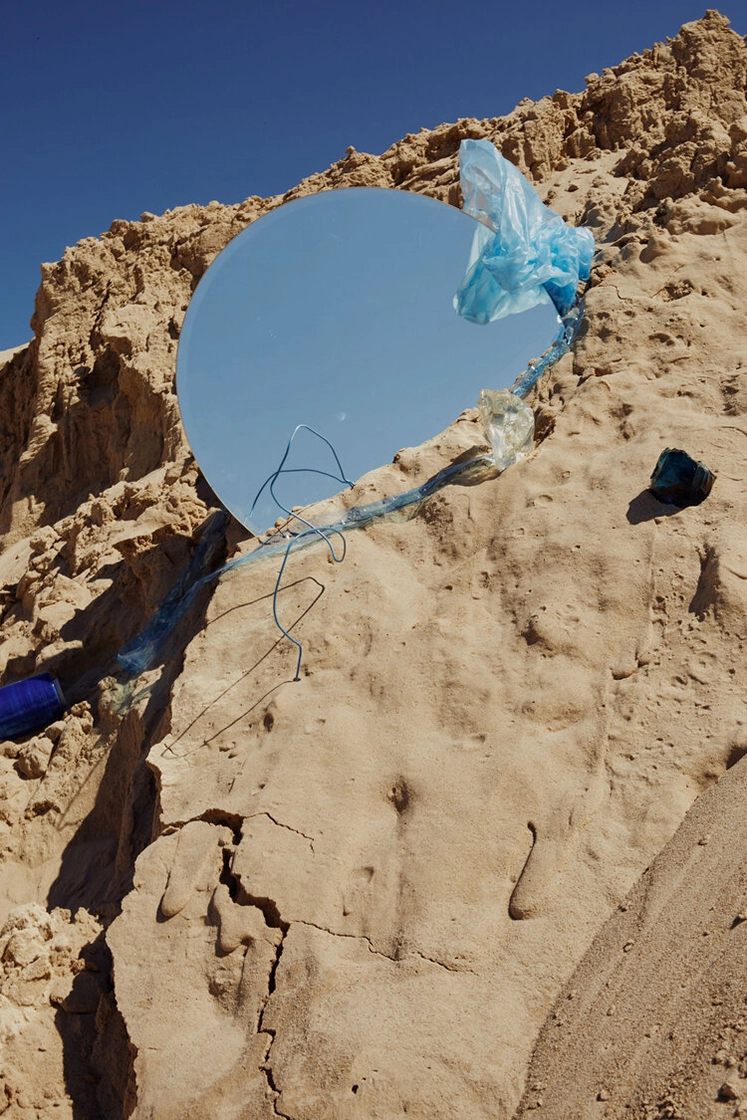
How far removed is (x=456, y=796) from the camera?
7.07 ft

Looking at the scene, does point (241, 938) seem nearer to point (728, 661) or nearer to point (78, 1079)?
point (78, 1079)

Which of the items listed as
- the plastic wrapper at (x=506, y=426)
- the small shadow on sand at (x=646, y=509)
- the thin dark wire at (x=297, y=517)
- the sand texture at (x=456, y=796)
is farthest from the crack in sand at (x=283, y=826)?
the plastic wrapper at (x=506, y=426)

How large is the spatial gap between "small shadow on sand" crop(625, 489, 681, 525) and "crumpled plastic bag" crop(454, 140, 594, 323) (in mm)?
1312

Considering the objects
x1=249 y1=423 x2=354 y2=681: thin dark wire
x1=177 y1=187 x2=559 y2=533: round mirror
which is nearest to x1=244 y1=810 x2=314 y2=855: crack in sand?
x1=249 y1=423 x2=354 y2=681: thin dark wire

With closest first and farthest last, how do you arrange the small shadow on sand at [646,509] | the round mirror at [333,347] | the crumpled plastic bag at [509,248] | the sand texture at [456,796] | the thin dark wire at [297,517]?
the sand texture at [456,796] → the small shadow on sand at [646,509] → the thin dark wire at [297,517] → the crumpled plastic bag at [509,248] → the round mirror at [333,347]

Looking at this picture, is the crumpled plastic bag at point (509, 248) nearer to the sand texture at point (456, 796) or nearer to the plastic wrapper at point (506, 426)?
the sand texture at point (456, 796)

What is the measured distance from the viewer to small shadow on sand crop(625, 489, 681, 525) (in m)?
2.64

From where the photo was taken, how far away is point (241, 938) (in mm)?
2086

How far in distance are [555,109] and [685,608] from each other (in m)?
4.28

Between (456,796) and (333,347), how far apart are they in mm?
2407

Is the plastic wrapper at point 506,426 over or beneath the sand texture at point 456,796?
over

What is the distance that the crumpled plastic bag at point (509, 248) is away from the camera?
3.55m

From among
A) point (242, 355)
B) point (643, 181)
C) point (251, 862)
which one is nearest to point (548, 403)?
point (242, 355)

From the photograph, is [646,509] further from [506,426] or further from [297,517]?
[297,517]
